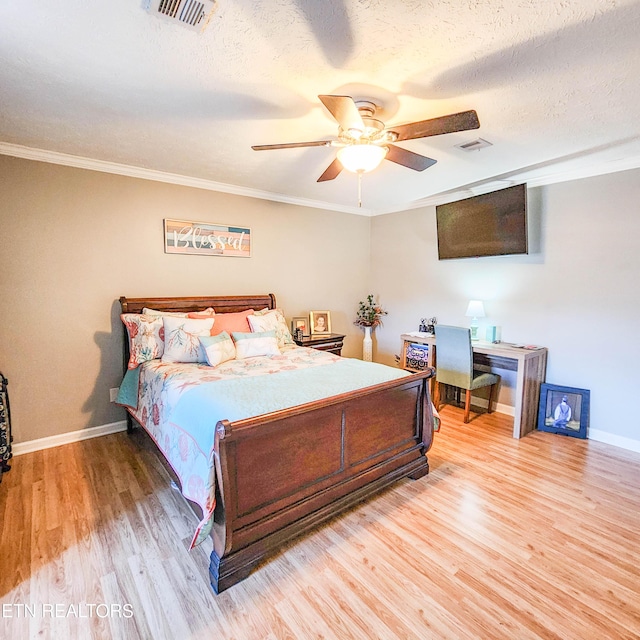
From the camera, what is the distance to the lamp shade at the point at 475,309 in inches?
159

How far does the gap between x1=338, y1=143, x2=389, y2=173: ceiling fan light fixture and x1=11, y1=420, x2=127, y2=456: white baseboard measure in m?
3.19

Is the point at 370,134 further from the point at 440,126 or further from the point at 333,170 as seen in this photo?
the point at 333,170

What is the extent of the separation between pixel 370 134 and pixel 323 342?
2687 millimetres

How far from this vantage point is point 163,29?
5.05 ft

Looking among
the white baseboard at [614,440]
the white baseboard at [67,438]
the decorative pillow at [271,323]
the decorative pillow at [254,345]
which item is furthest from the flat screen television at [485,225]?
the white baseboard at [67,438]

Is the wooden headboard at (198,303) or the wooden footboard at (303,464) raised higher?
the wooden headboard at (198,303)

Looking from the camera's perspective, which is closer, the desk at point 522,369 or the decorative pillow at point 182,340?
the decorative pillow at point 182,340

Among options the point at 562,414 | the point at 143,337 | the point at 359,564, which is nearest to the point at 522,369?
the point at 562,414

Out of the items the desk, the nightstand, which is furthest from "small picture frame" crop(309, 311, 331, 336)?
the desk

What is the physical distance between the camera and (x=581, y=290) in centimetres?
338

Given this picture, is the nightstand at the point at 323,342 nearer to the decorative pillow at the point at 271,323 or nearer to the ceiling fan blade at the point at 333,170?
the decorative pillow at the point at 271,323

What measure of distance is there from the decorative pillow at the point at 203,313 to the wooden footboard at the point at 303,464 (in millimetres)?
1871

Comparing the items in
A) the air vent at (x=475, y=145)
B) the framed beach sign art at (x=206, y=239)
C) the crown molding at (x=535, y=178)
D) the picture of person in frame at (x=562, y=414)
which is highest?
the air vent at (x=475, y=145)

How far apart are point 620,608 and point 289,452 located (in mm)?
1681
